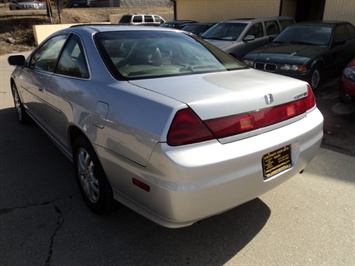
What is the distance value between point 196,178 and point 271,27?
9.26 meters

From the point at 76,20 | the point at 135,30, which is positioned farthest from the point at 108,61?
the point at 76,20

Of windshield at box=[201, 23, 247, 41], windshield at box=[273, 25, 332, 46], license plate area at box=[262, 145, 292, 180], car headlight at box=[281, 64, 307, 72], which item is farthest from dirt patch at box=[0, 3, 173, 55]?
license plate area at box=[262, 145, 292, 180]

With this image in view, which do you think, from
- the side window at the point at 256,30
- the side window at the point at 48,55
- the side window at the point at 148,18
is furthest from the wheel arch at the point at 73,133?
the side window at the point at 148,18

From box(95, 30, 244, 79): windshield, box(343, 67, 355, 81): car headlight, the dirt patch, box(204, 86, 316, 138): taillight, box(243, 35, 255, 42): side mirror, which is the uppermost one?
box(95, 30, 244, 79): windshield

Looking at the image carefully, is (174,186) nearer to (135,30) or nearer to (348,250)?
(348,250)

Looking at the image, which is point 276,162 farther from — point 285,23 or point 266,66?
point 285,23

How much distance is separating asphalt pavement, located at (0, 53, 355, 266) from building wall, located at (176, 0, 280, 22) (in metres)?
12.2

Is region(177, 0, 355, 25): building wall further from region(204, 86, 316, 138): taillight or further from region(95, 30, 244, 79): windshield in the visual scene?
region(204, 86, 316, 138): taillight

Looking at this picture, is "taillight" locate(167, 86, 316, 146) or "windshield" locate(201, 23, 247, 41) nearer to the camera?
"taillight" locate(167, 86, 316, 146)

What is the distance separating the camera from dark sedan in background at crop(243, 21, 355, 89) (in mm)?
6426

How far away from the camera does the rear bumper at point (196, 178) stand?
1.92m

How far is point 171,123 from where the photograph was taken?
6.39 feet

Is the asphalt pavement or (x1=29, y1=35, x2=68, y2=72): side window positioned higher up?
(x1=29, y1=35, x2=68, y2=72): side window

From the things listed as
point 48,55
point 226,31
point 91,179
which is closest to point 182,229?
point 91,179
